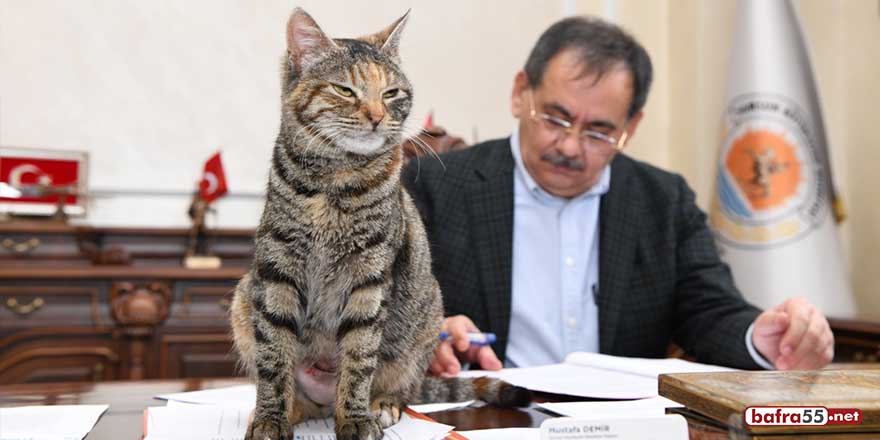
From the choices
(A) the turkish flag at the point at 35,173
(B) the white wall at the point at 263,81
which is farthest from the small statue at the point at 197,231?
(A) the turkish flag at the point at 35,173

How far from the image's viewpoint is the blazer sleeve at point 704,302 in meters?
1.42

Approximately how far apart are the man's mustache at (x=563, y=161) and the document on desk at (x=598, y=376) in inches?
21.2

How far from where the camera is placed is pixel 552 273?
1.73m

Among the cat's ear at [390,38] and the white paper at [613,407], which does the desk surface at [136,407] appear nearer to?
the white paper at [613,407]

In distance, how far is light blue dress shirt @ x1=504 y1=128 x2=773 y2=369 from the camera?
1.67 metres

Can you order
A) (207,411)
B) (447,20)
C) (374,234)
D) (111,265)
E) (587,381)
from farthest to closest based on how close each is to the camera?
Result: (447,20), (111,265), (587,381), (207,411), (374,234)

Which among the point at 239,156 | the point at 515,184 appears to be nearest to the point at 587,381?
the point at 515,184

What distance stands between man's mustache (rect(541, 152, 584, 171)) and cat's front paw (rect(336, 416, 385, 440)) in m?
1.03

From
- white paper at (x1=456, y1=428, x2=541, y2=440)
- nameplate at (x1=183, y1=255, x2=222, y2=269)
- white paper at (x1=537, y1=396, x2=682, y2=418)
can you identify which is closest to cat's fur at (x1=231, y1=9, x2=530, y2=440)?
white paper at (x1=456, y1=428, x2=541, y2=440)

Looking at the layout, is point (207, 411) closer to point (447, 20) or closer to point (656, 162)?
point (447, 20)

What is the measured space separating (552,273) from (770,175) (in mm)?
1020

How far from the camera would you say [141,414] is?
928 mm

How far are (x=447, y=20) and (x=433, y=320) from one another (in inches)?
87.2

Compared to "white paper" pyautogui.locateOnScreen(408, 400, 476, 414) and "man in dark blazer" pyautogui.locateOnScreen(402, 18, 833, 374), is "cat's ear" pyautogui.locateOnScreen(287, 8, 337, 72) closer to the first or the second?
"white paper" pyautogui.locateOnScreen(408, 400, 476, 414)
